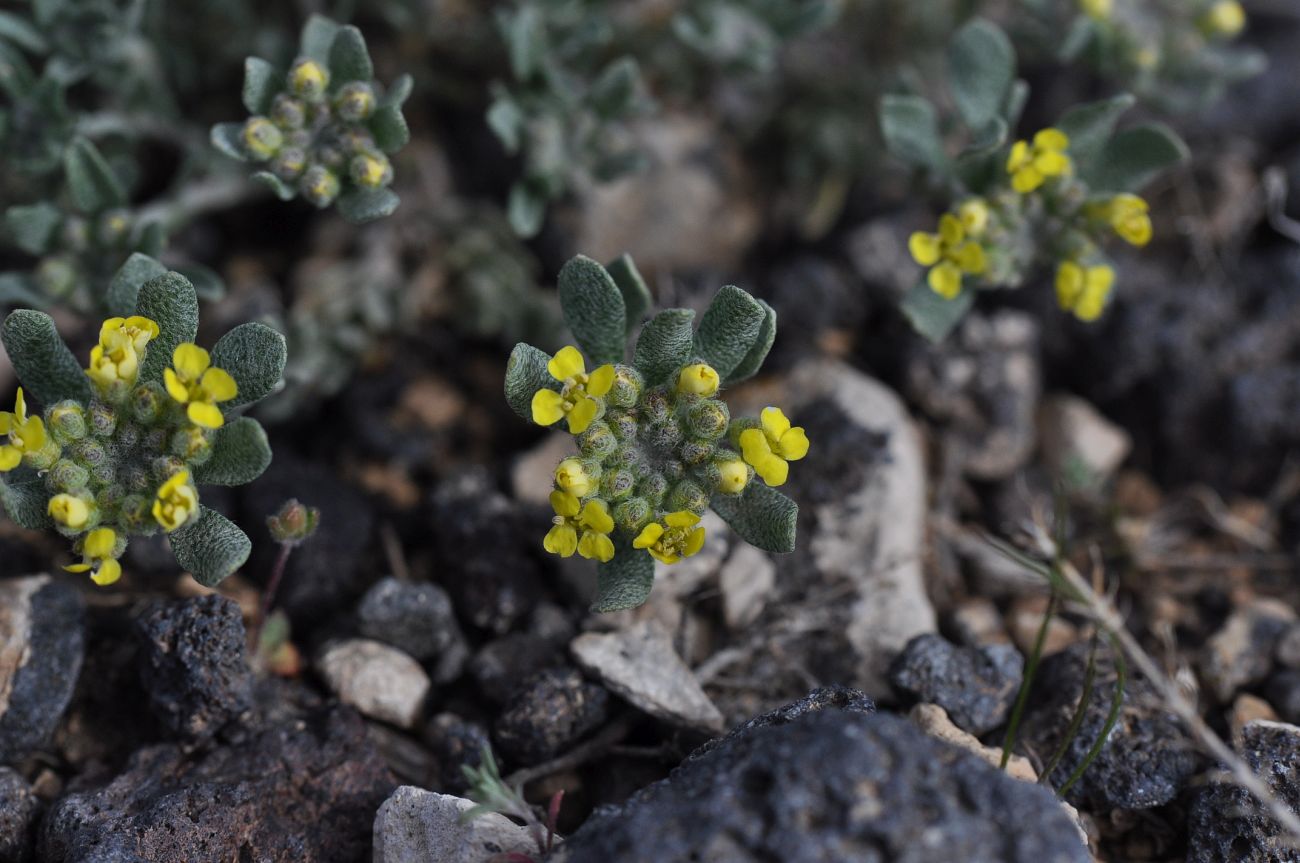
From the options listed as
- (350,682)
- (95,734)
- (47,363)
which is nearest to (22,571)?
(95,734)

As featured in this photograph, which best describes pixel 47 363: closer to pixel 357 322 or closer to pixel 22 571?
pixel 22 571

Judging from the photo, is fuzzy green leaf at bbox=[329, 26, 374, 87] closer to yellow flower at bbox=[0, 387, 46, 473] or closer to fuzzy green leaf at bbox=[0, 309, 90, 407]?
fuzzy green leaf at bbox=[0, 309, 90, 407]

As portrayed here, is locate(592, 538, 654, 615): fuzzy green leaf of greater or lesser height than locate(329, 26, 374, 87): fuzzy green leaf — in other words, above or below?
below

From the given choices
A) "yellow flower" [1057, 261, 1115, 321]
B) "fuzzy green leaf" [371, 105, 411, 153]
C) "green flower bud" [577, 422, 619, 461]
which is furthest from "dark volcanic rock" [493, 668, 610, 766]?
"yellow flower" [1057, 261, 1115, 321]

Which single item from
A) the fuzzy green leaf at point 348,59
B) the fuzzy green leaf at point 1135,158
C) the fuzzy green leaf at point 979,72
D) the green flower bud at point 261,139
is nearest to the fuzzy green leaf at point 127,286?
the green flower bud at point 261,139

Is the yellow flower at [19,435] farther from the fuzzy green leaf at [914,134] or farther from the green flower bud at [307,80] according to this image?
the fuzzy green leaf at [914,134]

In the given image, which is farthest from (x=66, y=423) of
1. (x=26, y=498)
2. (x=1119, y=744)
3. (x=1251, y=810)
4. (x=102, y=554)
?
(x=1251, y=810)
